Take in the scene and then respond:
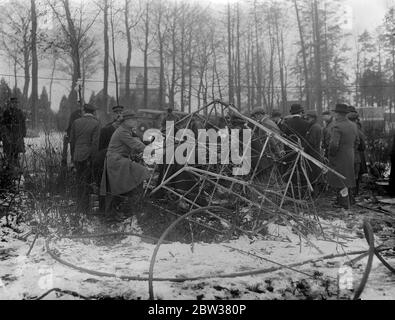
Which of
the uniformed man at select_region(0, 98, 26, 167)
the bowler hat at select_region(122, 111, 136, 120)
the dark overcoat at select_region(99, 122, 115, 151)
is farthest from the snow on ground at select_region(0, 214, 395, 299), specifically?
the dark overcoat at select_region(99, 122, 115, 151)

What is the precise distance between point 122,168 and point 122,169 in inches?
0.6

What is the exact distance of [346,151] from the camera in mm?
7469

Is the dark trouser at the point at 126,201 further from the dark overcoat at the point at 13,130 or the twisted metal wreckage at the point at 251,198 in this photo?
the dark overcoat at the point at 13,130

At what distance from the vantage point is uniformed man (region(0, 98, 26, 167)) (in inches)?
270

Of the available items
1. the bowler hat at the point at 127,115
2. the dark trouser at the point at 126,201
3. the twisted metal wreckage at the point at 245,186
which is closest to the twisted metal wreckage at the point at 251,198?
the twisted metal wreckage at the point at 245,186

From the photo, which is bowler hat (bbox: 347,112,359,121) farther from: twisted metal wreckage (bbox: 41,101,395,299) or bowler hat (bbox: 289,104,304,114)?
twisted metal wreckage (bbox: 41,101,395,299)

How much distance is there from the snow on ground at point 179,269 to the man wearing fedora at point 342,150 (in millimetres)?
2040

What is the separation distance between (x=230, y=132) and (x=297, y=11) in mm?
25416

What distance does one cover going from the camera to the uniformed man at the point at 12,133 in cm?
687

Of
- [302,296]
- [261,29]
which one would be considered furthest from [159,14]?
[302,296]

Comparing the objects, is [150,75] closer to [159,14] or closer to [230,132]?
[159,14]

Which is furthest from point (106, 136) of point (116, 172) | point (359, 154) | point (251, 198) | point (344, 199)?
point (359, 154)
